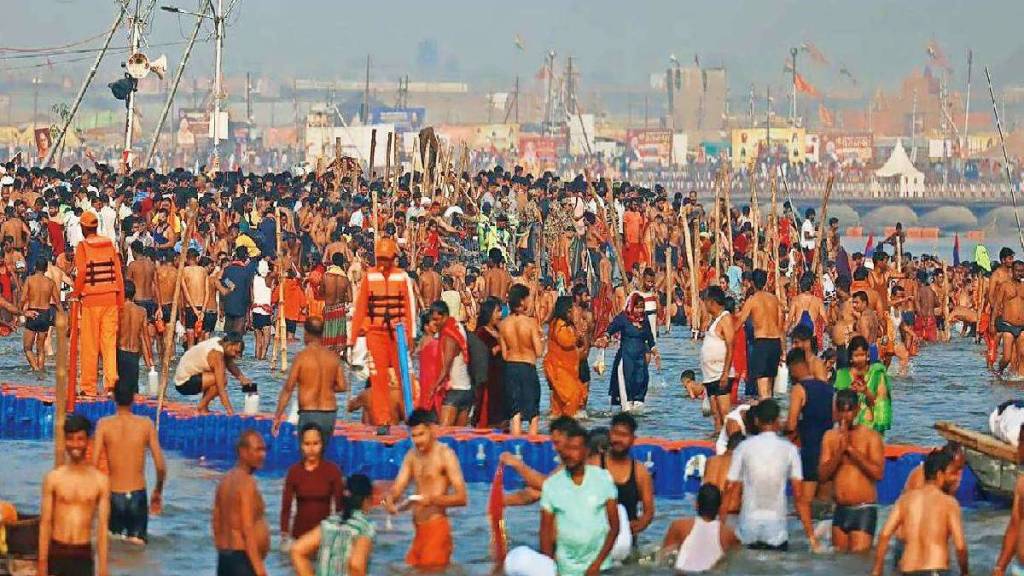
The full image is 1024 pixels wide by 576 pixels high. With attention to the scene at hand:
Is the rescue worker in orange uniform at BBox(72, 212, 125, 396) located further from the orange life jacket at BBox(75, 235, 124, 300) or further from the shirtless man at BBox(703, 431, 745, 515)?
the shirtless man at BBox(703, 431, 745, 515)

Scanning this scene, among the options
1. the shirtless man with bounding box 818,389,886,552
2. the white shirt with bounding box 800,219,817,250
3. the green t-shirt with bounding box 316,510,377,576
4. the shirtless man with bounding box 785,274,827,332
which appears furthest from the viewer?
the white shirt with bounding box 800,219,817,250

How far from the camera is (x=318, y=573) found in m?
11.5

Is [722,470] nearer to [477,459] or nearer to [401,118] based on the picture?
[477,459]

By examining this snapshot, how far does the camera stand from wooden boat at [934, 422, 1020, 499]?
16469mm

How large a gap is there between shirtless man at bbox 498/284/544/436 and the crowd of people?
0.02m

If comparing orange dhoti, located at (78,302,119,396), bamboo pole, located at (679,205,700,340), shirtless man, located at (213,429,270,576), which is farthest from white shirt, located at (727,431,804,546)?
bamboo pole, located at (679,205,700,340)

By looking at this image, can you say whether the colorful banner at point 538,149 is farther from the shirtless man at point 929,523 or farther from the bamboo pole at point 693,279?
the shirtless man at point 929,523

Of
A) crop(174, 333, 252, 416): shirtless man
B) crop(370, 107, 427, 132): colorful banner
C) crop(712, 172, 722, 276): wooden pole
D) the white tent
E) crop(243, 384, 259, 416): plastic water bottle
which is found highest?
crop(370, 107, 427, 132): colorful banner

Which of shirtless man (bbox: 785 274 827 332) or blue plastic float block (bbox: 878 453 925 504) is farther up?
shirtless man (bbox: 785 274 827 332)

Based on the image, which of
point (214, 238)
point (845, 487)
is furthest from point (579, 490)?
point (214, 238)

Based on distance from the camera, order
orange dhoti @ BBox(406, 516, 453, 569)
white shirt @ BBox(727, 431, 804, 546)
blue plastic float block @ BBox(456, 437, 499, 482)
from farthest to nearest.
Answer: blue plastic float block @ BBox(456, 437, 499, 482), white shirt @ BBox(727, 431, 804, 546), orange dhoti @ BBox(406, 516, 453, 569)

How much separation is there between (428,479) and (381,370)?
4.90m

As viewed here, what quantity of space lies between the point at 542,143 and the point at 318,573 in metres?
173

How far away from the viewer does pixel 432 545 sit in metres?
13.8
